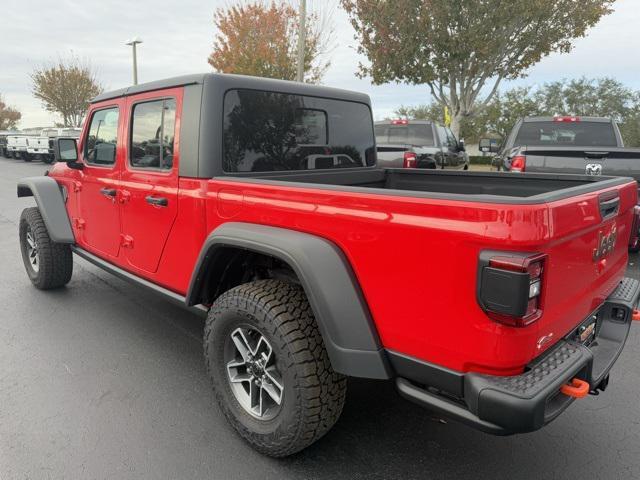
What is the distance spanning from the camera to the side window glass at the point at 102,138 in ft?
12.2

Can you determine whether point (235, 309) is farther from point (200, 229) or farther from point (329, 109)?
point (329, 109)

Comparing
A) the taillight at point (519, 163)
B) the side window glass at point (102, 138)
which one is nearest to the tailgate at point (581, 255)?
the side window glass at point (102, 138)

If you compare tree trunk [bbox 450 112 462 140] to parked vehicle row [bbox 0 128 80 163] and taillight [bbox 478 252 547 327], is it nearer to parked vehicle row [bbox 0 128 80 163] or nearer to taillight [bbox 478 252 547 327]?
parked vehicle row [bbox 0 128 80 163]

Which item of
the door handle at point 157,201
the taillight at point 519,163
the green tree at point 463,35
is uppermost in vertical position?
the green tree at point 463,35

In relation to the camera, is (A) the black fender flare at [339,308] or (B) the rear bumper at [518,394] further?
(A) the black fender flare at [339,308]

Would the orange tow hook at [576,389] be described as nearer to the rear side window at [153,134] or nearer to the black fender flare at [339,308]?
the black fender flare at [339,308]

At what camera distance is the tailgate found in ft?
5.88

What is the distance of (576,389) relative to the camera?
186 cm

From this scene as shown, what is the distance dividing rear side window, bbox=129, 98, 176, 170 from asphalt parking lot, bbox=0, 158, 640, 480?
1401 mm

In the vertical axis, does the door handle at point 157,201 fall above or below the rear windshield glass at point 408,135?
below

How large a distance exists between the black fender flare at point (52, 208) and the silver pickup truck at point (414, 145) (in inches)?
200

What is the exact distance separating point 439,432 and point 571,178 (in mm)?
1679

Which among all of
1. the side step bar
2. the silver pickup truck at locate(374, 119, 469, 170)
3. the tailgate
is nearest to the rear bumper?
the tailgate

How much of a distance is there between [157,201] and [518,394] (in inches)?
90.5
